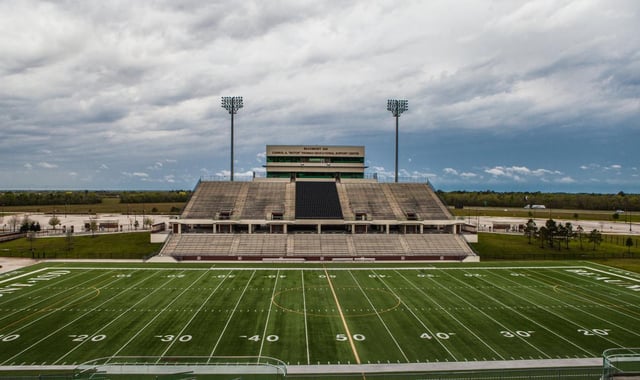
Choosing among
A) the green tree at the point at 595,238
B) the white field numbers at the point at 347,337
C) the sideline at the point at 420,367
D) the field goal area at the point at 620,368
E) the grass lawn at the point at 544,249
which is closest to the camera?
the field goal area at the point at 620,368

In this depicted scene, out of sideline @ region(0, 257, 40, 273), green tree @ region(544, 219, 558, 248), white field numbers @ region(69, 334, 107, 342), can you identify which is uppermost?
green tree @ region(544, 219, 558, 248)

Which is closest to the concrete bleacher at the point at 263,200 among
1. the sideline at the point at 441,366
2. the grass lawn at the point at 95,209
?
the sideline at the point at 441,366

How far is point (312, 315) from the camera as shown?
25.3 metres

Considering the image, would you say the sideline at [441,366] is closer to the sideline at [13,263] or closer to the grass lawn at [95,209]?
the sideline at [13,263]

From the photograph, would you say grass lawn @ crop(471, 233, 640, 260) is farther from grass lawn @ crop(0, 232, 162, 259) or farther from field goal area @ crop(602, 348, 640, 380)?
grass lawn @ crop(0, 232, 162, 259)

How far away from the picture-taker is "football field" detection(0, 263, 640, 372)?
19641mm

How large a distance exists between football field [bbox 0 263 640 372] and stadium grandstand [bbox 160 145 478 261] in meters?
7.25

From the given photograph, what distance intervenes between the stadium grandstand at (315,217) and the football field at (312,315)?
23.8ft

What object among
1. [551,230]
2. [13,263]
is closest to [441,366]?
[551,230]

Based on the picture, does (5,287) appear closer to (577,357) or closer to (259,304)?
(259,304)

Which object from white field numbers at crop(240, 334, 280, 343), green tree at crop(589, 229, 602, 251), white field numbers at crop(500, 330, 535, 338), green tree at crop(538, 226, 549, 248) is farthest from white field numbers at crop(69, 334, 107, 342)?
green tree at crop(589, 229, 602, 251)

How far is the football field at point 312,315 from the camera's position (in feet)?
64.4

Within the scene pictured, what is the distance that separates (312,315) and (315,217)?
27171 millimetres

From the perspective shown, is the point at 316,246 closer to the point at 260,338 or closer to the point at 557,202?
the point at 260,338
